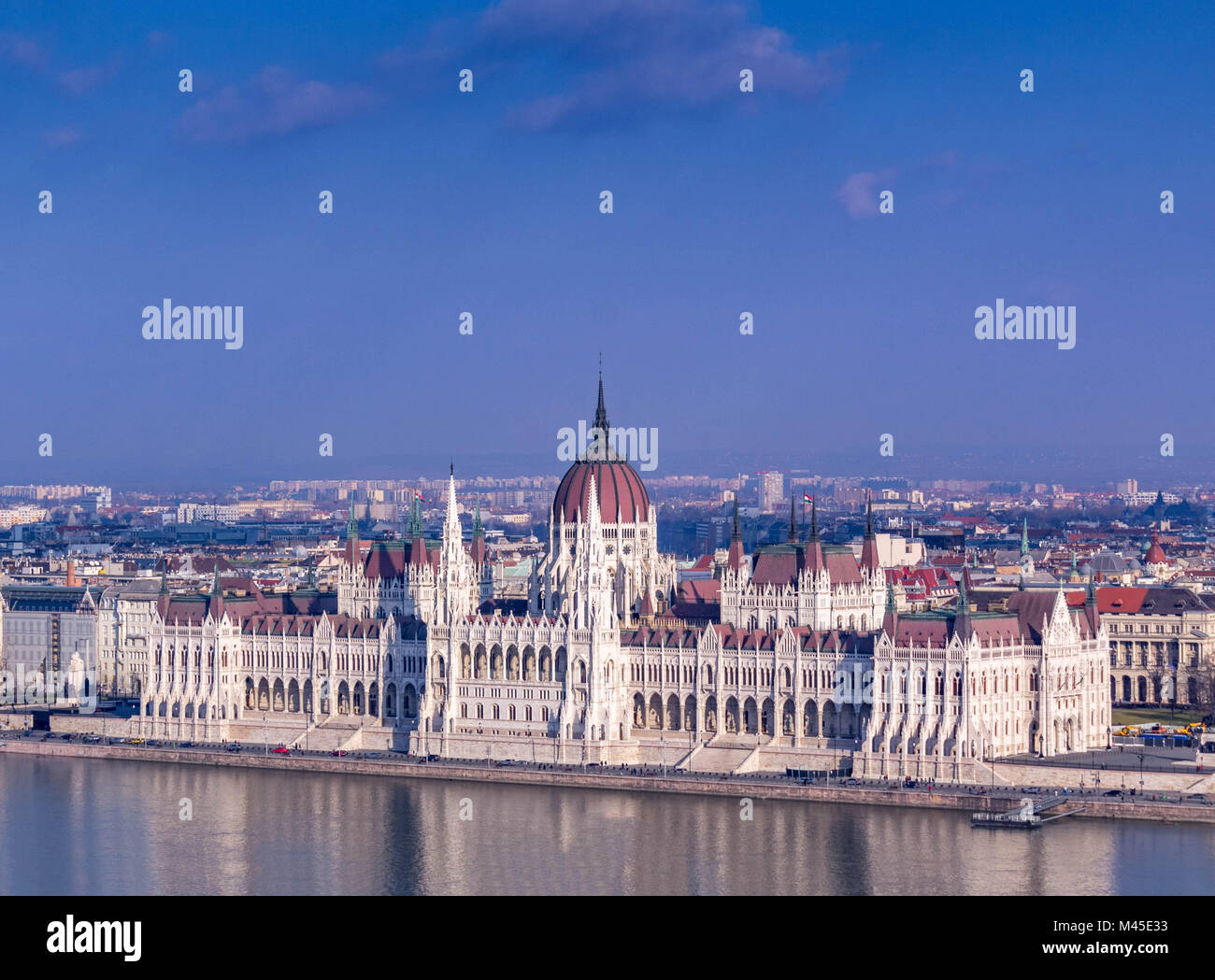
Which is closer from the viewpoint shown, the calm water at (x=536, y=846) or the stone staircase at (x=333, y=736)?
the calm water at (x=536, y=846)

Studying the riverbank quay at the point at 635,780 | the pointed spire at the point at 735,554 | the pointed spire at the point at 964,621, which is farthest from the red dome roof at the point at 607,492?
the pointed spire at the point at 964,621

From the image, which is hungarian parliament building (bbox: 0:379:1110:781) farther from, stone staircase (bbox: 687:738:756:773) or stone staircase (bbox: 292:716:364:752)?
stone staircase (bbox: 292:716:364:752)

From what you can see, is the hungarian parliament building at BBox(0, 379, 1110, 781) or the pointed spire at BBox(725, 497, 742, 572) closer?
the hungarian parliament building at BBox(0, 379, 1110, 781)

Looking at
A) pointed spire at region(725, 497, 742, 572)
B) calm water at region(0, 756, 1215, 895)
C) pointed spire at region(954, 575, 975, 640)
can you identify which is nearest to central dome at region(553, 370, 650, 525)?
pointed spire at region(725, 497, 742, 572)

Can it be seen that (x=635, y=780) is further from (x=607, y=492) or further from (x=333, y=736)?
(x=607, y=492)

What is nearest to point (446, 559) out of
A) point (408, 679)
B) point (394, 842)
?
point (408, 679)

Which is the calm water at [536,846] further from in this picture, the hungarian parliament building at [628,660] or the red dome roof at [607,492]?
the red dome roof at [607,492]
